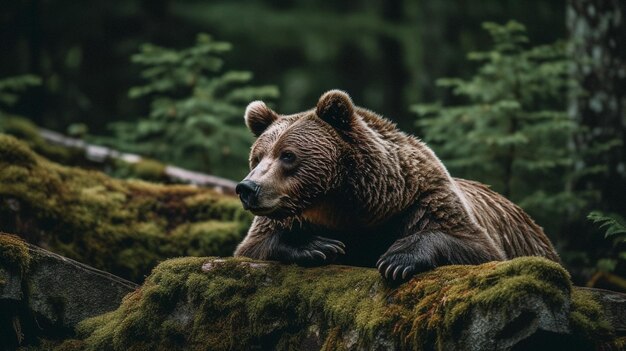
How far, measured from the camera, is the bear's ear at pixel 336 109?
5.30 meters

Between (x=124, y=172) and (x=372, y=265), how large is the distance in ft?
16.3

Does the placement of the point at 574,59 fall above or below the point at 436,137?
above

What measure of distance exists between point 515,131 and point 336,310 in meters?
5.19

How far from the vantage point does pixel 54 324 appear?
5184mm

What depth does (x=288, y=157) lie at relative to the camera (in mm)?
5121

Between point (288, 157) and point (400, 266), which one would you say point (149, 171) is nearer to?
point (288, 157)

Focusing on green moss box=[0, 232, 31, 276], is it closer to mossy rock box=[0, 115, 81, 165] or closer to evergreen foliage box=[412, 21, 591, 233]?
mossy rock box=[0, 115, 81, 165]

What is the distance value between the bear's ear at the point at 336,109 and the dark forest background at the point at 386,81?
1836 mm

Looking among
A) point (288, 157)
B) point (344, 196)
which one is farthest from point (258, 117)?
point (344, 196)

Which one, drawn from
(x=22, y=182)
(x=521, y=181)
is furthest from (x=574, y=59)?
(x=22, y=182)

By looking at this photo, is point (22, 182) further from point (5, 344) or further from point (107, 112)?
point (107, 112)

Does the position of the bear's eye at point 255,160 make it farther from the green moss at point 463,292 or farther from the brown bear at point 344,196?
the green moss at point 463,292

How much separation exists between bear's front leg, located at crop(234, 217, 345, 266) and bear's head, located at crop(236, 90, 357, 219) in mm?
207

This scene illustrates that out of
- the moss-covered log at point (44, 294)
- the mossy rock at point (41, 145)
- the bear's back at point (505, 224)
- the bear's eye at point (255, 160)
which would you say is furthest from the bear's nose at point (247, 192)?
the mossy rock at point (41, 145)
